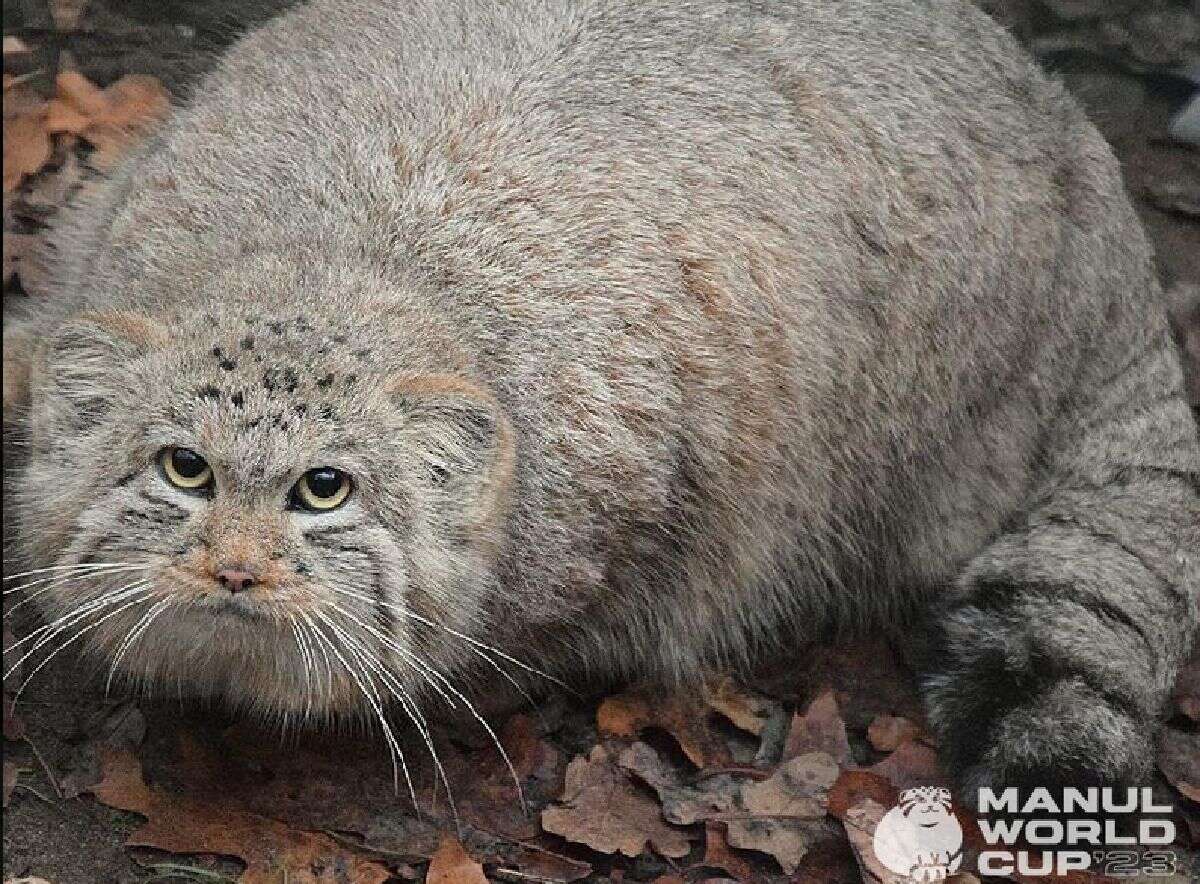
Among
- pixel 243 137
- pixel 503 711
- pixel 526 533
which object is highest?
pixel 243 137

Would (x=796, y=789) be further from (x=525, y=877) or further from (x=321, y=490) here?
(x=321, y=490)

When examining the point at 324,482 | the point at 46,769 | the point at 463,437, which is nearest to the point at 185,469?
the point at 324,482

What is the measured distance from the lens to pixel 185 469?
393 cm

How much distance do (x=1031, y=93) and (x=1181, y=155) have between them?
1604mm

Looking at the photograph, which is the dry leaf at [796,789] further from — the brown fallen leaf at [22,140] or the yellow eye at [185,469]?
the brown fallen leaf at [22,140]

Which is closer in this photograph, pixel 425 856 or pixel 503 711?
pixel 425 856

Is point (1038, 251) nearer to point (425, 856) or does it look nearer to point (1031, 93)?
point (1031, 93)

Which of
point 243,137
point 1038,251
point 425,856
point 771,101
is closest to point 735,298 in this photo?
point 771,101

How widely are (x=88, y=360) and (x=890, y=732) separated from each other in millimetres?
2510

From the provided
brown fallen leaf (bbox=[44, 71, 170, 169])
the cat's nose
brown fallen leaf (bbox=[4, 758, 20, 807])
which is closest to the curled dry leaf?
the cat's nose

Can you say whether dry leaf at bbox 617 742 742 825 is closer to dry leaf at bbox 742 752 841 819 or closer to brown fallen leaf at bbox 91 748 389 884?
dry leaf at bbox 742 752 841 819

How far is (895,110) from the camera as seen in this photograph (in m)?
5.10

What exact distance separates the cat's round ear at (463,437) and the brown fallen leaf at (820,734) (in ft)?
4.24

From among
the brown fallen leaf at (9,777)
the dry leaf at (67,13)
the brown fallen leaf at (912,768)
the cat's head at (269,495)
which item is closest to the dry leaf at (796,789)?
the brown fallen leaf at (912,768)
